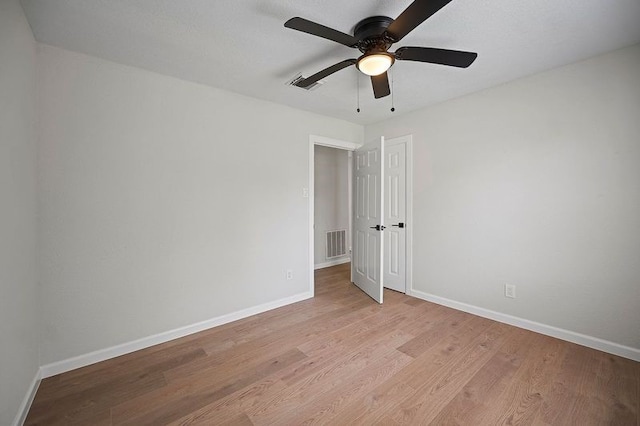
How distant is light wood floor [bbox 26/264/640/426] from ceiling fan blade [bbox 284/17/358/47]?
221cm

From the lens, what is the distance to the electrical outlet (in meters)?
2.64

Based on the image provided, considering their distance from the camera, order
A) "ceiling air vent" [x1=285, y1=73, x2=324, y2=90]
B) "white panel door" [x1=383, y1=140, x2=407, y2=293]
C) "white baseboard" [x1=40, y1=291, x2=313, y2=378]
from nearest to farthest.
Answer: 1. "white baseboard" [x1=40, y1=291, x2=313, y2=378]
2. "ceiling air vent" [x1=285, y1=73, x2=324, y2=90]
3. "white panel door" [x1=383, y1=140, x2=407, y2=293]

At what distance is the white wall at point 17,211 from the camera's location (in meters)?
1.34

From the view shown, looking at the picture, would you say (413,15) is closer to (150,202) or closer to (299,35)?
(299,35)

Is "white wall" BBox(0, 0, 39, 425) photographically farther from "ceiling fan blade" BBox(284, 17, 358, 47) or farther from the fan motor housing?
the fan motor housing

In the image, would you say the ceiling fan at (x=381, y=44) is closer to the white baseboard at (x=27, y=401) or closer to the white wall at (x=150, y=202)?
the white wall at (x=150, y=202)

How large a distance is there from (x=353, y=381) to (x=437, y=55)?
228 cm

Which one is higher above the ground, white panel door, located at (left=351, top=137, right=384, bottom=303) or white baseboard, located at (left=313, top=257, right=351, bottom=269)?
white panel door, located at (left=351, top=137, right=384, bottom=303)

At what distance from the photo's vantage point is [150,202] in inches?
91.9

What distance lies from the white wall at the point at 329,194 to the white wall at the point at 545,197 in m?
2.17

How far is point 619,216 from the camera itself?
2.09 metres

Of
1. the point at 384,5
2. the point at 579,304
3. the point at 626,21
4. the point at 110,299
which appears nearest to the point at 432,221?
the point at 579,304

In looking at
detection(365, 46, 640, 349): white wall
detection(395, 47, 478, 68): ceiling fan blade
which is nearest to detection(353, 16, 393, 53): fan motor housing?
detection(395, 47, 478, 68): ceiling fan blade

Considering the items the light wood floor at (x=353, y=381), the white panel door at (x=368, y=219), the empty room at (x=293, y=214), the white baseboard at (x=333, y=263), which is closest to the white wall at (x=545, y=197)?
the empty room at (x=293, y=214)
